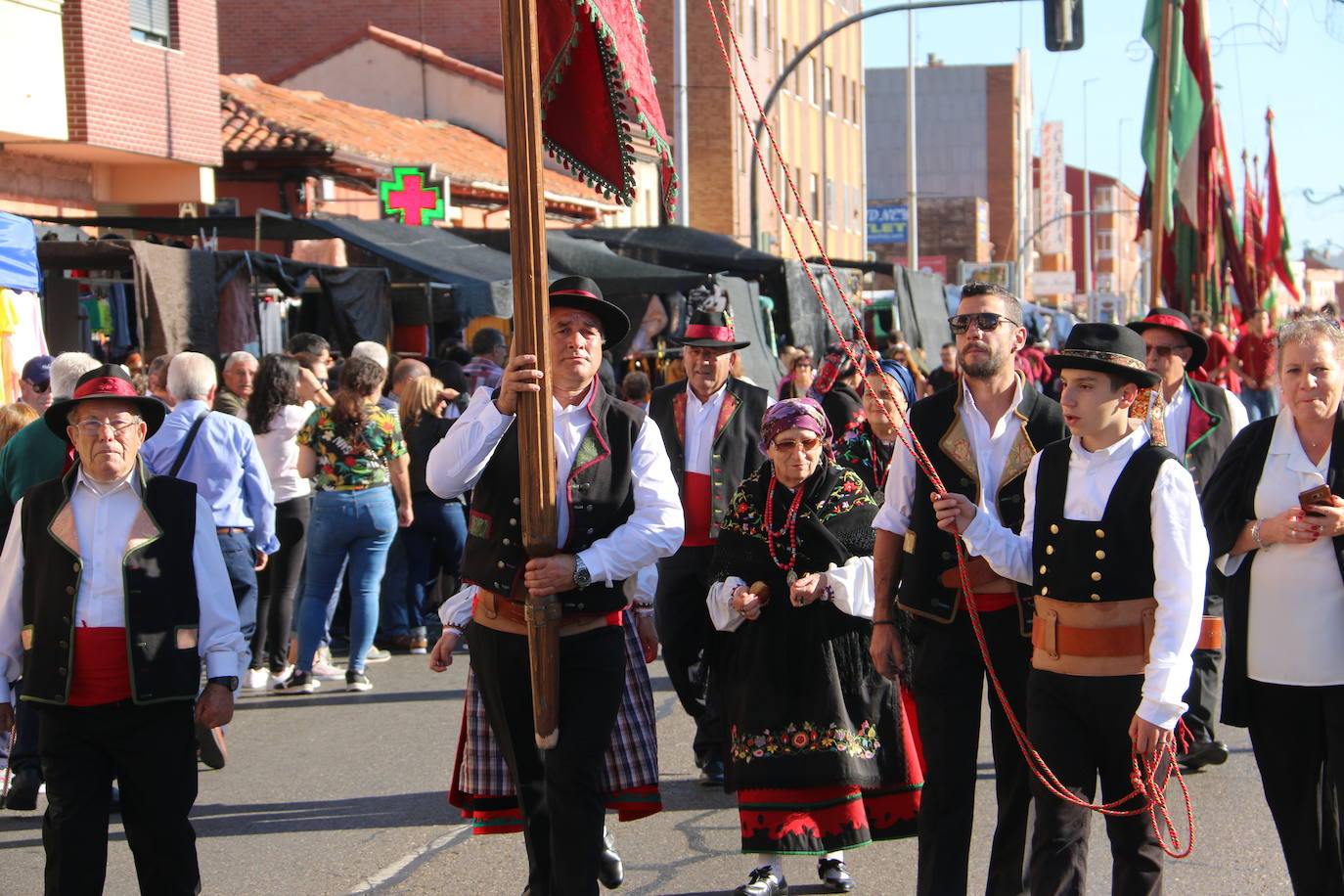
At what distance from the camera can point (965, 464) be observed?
187 inches

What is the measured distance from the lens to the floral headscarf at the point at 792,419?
543 cm

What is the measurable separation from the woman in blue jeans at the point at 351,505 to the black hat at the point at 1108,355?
5.32 m

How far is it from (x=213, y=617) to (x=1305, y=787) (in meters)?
3.25

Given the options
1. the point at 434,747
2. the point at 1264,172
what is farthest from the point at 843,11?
the point at 434,747

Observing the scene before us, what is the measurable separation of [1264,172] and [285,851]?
16140 millimetres

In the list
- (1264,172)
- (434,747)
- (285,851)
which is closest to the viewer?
(285,851)

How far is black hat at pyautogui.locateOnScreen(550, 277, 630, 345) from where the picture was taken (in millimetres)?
4387

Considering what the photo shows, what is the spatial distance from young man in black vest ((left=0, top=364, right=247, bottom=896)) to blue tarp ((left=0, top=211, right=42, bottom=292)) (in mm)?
5318

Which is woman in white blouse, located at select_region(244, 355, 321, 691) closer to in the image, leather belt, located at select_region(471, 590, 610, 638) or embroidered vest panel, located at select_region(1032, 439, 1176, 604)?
leather belt, located at select_region(471, 590, 610, 638)

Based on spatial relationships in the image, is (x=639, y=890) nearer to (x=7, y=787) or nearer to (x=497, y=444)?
(x=497, y=444)

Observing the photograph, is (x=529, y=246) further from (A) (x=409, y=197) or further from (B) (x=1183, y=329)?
(A) (x=409, y=197)

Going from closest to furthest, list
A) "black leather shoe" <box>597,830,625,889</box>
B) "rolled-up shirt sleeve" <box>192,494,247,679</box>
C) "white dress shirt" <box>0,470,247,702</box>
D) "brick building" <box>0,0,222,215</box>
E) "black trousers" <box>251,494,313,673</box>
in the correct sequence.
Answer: "white dress shirt" <box>0,470,247,702</box> → "rolled-up shirt sleeve" <box>192,494,247,679</box> → "black leather shoe" <box>597,830,625,889</box> → "black trousers" <box>251,494,313,673</box> → "brick building" <box>0,0,222,215</box>

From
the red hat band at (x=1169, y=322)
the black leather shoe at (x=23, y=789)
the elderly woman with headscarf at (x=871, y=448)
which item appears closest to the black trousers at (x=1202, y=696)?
the red hat band at (x=1169, y=322)

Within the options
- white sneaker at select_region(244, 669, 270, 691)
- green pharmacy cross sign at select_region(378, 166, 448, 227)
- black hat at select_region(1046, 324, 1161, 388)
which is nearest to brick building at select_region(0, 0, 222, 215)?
green pharmacy cross sign at select_region(378, 166, 448, 227)
